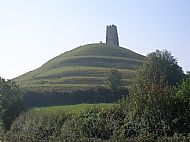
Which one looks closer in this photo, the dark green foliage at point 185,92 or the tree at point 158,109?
the tree at point 158,109

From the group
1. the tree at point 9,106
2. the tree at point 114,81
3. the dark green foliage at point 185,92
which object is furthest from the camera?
the tree at point 114,81

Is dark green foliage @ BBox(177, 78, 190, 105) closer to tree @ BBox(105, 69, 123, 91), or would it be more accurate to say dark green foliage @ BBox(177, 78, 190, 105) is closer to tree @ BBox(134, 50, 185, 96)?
tree @ BBox(134, 50, 185, 96)

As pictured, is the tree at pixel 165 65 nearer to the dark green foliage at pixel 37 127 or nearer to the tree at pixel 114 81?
the tree at pixel 114 81

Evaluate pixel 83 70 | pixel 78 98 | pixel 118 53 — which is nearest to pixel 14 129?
pixel 78 98

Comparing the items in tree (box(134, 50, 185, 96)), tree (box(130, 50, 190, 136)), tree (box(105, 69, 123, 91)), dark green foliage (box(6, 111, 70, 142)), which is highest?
tree (box(134, 50, 185, 96))

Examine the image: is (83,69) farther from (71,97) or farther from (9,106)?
(9,106)

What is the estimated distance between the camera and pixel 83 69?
131875 millimetres

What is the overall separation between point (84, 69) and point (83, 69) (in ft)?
1.02

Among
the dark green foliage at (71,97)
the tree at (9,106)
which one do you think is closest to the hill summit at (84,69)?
the dark green foliage at (71,97)

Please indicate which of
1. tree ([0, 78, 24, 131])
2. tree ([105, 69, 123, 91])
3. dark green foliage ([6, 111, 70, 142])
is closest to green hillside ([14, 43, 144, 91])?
tree ([105, 69, 123, 91])

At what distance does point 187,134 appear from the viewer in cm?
1888

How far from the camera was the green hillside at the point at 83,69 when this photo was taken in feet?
350

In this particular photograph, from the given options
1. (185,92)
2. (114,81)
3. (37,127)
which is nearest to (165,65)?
(114,81)

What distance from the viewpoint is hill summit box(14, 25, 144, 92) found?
104 m
